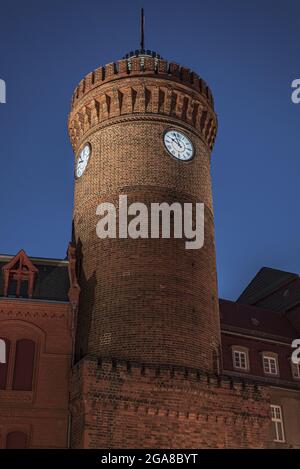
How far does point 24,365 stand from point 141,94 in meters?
13.8

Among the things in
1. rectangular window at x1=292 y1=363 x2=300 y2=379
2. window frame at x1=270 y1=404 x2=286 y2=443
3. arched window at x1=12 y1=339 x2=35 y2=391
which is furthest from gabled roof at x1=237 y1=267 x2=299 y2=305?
arched window at x1=12 y1=339 x2=35 y2=391

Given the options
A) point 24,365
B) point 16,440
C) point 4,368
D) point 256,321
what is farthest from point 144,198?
point 256,321

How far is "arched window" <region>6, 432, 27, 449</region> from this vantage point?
2452cm

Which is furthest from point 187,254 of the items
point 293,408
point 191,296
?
point 293,408

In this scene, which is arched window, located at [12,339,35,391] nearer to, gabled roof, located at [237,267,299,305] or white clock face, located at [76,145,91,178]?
white clock face, located at [76,145,91,178]

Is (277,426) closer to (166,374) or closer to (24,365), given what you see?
(166,374)

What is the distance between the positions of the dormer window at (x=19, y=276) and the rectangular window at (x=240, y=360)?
16274 mm

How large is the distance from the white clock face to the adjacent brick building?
0.36ft

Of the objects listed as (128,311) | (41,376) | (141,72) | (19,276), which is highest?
(141,72)

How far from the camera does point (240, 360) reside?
130 feet

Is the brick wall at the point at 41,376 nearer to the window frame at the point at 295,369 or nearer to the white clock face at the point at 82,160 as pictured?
the white clock face at the point at 82,160

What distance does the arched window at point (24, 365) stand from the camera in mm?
25562

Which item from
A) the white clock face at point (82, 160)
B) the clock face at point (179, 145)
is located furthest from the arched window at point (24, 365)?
A: the clock face at point (179, 145)
